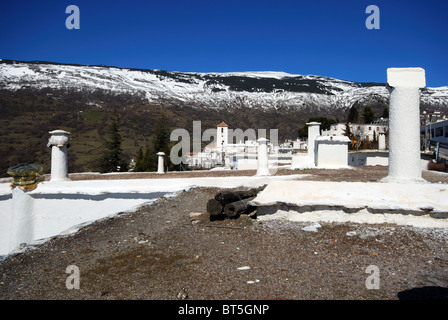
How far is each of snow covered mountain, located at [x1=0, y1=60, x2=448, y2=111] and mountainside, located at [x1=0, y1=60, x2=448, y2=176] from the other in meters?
0.44

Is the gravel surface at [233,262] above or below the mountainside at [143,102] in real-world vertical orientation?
below

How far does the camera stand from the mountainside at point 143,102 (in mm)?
56844

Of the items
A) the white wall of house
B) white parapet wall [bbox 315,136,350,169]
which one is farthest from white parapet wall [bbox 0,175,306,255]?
the white wall of house

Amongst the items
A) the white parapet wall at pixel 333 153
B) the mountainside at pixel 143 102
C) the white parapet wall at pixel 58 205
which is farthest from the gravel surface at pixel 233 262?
the mountainside at pixel 143 102

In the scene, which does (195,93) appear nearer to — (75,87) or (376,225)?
(75,87)

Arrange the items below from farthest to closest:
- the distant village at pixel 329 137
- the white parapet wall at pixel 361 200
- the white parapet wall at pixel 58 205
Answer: the distant village at pixel 329 137 < the white parapet wall at pixel 58 205 < the white parapet wall at pixel 361 200

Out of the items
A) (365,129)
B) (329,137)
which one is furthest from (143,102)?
(329,137)

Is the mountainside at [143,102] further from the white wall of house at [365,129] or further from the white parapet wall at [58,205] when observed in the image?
the white parapet wall at [58,205]

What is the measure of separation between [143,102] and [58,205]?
105m

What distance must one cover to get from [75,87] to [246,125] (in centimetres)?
6691

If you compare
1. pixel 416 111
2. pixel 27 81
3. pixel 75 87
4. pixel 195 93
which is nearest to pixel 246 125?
pixel 195 93

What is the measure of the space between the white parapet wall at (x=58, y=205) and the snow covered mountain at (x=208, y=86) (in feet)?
353

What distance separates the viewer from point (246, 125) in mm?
94938

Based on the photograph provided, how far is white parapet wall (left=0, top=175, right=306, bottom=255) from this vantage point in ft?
26.3
